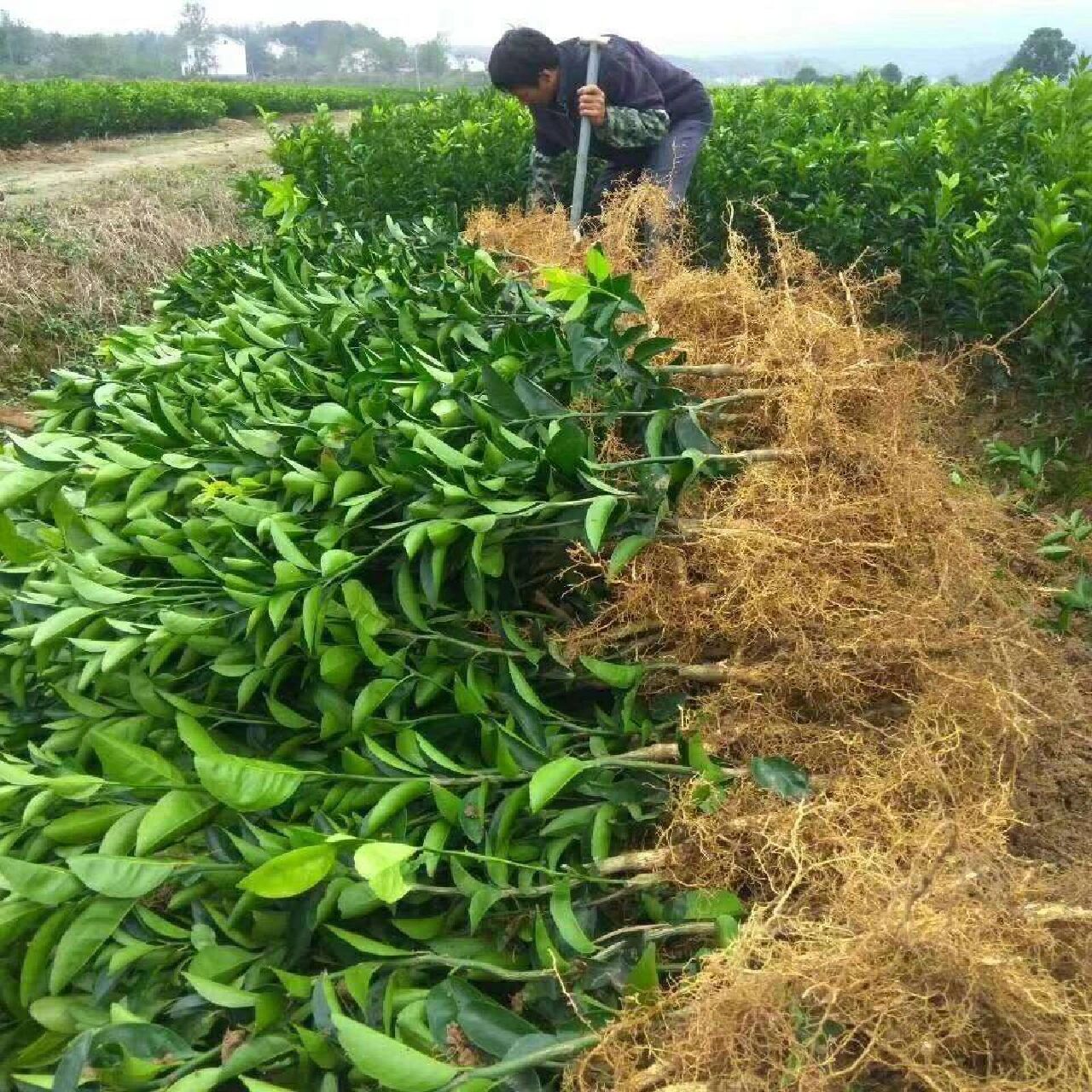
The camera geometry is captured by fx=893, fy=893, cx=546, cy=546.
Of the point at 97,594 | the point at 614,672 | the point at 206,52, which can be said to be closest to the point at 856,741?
the point at 614,672

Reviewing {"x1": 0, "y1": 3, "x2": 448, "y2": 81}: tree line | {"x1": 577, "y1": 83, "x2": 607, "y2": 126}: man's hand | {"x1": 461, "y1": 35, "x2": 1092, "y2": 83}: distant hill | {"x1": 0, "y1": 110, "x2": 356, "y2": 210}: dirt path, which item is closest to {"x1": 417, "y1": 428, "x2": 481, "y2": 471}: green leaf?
{"x1": 577, "y1": 83, "x2": 607, "y2": 126}: man's hand

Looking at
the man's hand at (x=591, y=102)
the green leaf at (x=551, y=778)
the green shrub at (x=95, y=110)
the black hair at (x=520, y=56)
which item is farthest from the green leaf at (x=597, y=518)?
the green shrub at (x=95, y=110)

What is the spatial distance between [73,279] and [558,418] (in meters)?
5.27

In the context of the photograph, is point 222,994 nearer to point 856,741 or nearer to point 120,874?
point 120,874

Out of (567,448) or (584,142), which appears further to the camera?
(584,142)

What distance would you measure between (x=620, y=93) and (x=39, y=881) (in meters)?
3.94

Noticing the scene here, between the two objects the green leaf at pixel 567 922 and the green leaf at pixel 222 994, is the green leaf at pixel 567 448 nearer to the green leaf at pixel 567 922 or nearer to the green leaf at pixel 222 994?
the green leaf at pixel 567 922

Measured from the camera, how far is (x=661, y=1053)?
3.74ft

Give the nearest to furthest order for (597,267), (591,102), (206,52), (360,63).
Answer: (597,267) < (591,102) < (206,52) < (360,63)

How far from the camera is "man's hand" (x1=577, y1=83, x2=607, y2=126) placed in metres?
3.84

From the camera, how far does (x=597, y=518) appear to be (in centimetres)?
160

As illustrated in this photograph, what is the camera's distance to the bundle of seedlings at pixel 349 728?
1.25 meters

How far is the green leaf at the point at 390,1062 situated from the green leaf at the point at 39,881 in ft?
1.66

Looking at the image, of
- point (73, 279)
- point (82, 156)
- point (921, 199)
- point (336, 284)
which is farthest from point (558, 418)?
point (82, 156)
